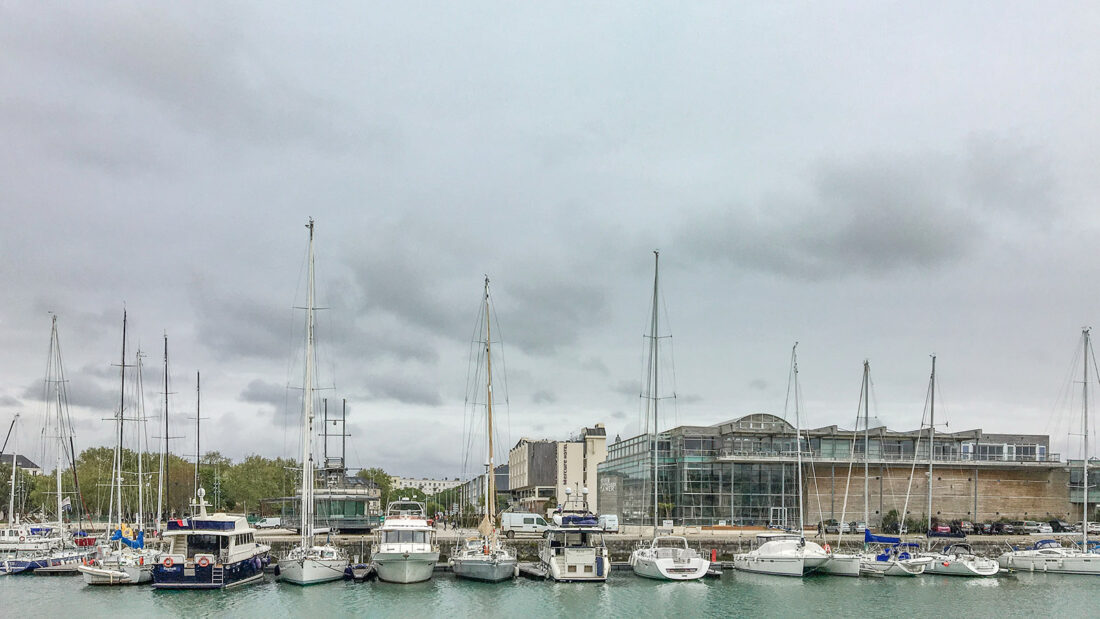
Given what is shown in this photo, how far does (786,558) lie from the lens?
6175 centimetres

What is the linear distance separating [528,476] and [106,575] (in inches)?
5296

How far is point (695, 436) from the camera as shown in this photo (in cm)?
8869

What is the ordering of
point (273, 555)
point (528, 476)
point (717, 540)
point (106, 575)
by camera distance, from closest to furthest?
point (106, 575) → point (273, 555) → point (717, 540) → point (528, 476)

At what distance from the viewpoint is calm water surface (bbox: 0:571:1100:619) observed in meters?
47.2

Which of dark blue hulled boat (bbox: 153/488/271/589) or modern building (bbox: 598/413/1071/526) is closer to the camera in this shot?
dark blue hulled boat (bbox: 153/488/271/589)

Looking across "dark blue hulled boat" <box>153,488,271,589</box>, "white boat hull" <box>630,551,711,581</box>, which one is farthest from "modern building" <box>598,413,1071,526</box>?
"dark blue hulled boat" <box>153,488,271,589</box>

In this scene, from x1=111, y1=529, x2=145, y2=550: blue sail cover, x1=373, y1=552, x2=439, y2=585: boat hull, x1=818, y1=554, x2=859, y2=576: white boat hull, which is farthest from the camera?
x1=818, y1=554, x2=859, y2=576: white boat hull

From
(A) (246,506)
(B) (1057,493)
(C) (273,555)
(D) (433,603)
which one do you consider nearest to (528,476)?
(A) (246,506)

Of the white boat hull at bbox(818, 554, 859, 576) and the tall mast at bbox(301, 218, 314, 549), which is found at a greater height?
the tall mast at bbox(301, 218, 314, 549)

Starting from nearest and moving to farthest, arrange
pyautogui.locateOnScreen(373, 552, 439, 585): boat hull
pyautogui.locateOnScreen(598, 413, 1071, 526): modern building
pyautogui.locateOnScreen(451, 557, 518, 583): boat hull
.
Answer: pyautogui.locateOnScreen(373, 552, 439, 585): boat hull, pyautogui.locateOnScreen(451, 557, 518, 583): boat hull, pyautogui.locateOnScreen(598, 413, 1071, 526): modern building

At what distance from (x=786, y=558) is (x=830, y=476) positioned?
97.3 ft

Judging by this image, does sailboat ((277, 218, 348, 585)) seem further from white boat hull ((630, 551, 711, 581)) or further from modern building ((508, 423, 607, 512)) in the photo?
modern building ((508, 423, 607, 512))

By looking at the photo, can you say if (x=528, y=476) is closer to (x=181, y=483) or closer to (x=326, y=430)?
(x=181, y=483)

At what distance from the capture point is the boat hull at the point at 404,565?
54656mm
